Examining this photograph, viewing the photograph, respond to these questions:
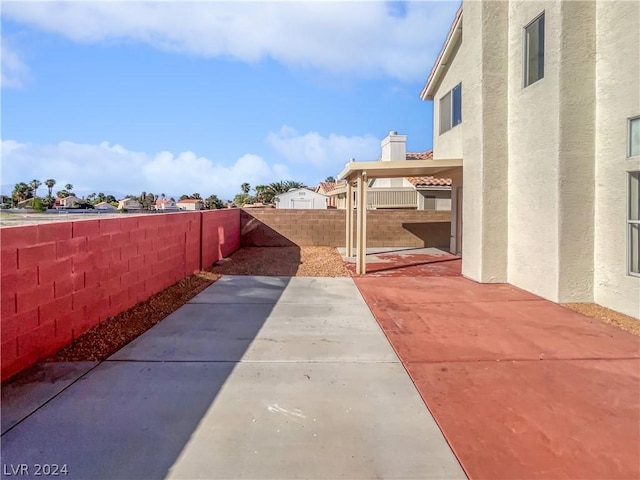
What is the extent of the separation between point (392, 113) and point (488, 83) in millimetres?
15077

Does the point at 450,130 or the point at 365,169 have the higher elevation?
the point at 450,130

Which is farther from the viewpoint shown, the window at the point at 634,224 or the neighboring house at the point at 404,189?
the neighboring house at the point at 404,189

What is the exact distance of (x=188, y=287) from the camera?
29.6 feet

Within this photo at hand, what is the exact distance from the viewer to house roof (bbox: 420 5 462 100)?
11.6m

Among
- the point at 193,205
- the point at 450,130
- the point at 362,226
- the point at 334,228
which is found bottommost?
the point at 334,228

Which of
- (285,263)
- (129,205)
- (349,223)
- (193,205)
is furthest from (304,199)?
(285,263)

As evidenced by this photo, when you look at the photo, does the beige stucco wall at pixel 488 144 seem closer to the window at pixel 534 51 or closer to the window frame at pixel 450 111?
the window at pixel 534 51

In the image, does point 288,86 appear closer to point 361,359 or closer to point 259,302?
point 259,302

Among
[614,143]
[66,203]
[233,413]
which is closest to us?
[233,413]

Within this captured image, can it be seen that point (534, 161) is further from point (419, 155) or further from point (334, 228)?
point (419, 155)

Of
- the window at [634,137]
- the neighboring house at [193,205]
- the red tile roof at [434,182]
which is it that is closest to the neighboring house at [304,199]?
the neighboring house at [193,205]

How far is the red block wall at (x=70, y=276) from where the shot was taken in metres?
4.19

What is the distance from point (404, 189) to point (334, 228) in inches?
370

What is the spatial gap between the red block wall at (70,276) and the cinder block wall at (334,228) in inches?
340
